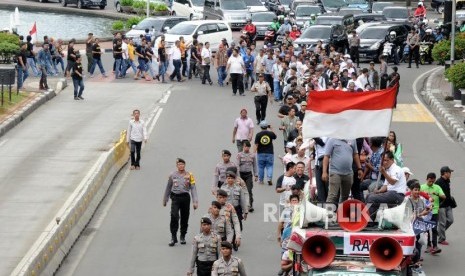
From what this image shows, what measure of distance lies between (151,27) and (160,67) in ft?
24.9

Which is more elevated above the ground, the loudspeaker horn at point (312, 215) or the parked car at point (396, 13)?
the parked car at point (396, 13)

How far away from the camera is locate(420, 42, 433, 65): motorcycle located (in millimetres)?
51781

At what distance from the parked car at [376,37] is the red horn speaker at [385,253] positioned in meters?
35.8

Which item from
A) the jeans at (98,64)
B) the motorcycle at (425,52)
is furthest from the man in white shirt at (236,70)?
the motorcycle at (425,52)

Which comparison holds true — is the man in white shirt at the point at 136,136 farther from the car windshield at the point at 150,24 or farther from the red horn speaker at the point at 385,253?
the car windshield at the point at 150,24

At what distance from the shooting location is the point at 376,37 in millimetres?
50875

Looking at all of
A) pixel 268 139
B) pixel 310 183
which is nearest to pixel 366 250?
pixel 310 183

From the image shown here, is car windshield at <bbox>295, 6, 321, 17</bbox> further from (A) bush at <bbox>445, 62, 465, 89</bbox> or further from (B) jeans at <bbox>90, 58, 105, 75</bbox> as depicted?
(A) bush at <bbox>445, 62, 465, 89</bbox>

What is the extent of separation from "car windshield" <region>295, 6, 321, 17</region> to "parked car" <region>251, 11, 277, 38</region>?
3395mm

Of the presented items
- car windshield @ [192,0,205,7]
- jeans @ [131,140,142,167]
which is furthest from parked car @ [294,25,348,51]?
jeans @ [131,140,142,167]

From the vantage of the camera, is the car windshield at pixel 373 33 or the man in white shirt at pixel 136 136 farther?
the car windshield at pixel 373 33

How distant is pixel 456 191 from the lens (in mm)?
26938

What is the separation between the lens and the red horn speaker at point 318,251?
14.9 m

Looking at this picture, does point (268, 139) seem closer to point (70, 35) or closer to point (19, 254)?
point (19, 254)
